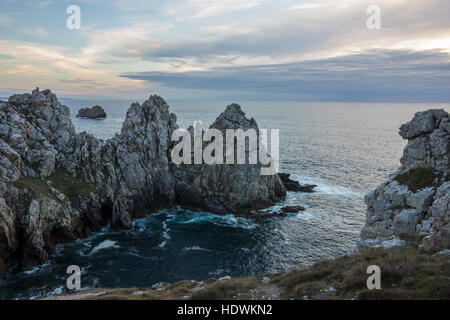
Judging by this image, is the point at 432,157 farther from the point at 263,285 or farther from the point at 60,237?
the point at 60,237

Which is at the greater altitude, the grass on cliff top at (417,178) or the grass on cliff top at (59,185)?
the grass on cliff top at (417,178)

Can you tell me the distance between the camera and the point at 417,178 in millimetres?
29156

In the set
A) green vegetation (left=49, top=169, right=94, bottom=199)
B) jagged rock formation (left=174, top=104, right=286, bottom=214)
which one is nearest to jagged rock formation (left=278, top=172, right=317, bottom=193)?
jagged rock formation (left=174, top=104, right=286, bottom=214)

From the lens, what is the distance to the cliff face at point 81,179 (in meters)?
47.9

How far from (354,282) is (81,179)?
5863 centimetres

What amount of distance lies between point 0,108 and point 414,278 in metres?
72.4

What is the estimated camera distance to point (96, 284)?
41.8 meters

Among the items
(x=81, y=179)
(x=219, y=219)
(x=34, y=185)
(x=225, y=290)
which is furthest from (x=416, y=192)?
(x=81, y=179)

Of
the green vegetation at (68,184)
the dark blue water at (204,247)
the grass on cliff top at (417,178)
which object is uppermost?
the grass on cliff top at (417,178)

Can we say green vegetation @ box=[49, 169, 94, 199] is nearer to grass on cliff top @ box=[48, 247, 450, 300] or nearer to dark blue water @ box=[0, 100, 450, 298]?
dark blue water @ box=[0, 100, 450, 298]

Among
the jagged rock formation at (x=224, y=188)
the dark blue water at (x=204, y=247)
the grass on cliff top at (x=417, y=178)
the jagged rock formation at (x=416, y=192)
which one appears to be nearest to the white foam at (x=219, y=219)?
the dark blue water at (x=204, y=247)

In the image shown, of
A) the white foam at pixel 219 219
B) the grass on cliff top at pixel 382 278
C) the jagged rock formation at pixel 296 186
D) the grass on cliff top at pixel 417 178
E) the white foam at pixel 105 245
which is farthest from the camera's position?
the jagged rock formation at pixel 296 186

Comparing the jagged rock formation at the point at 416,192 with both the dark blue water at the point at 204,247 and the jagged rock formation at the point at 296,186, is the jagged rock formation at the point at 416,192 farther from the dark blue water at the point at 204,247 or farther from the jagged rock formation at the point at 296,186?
the jagged rock formation at the point at 296,186

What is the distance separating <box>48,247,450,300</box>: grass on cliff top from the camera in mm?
16172
